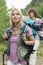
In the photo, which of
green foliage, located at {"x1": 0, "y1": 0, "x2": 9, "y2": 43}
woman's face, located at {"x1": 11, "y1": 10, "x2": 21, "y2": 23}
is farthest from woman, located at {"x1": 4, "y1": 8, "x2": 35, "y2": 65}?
green foliage, located at {"x1": 0, "y1": 0, "x2": 9, "y2": 43}

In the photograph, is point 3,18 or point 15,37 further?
point 3,18

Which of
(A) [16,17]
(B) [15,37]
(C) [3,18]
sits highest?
(A) [16,17]

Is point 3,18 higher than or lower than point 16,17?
lower

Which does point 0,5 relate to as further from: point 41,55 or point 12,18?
point 12,18

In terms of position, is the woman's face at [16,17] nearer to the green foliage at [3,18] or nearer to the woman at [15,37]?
the woman at [15,37]

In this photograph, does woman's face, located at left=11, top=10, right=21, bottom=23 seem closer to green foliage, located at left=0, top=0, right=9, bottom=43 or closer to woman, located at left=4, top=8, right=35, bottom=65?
woman, located at left=4, top=8, right=35, bottom=65

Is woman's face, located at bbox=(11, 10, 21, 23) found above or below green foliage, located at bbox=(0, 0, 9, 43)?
above

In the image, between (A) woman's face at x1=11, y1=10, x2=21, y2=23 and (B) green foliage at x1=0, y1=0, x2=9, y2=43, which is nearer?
(A) woman's face at x1=11, y1=10, x2=21, y2=23

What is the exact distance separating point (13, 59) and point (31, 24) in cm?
97

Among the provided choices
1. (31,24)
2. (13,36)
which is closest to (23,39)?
(13,36)

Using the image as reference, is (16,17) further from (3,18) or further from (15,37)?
(3,18)

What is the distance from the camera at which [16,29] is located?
5012 millimetres

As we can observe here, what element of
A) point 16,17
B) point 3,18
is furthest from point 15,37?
point 3,18

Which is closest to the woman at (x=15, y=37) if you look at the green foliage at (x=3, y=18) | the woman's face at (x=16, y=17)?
the woman's face at (x=16, y=17)
